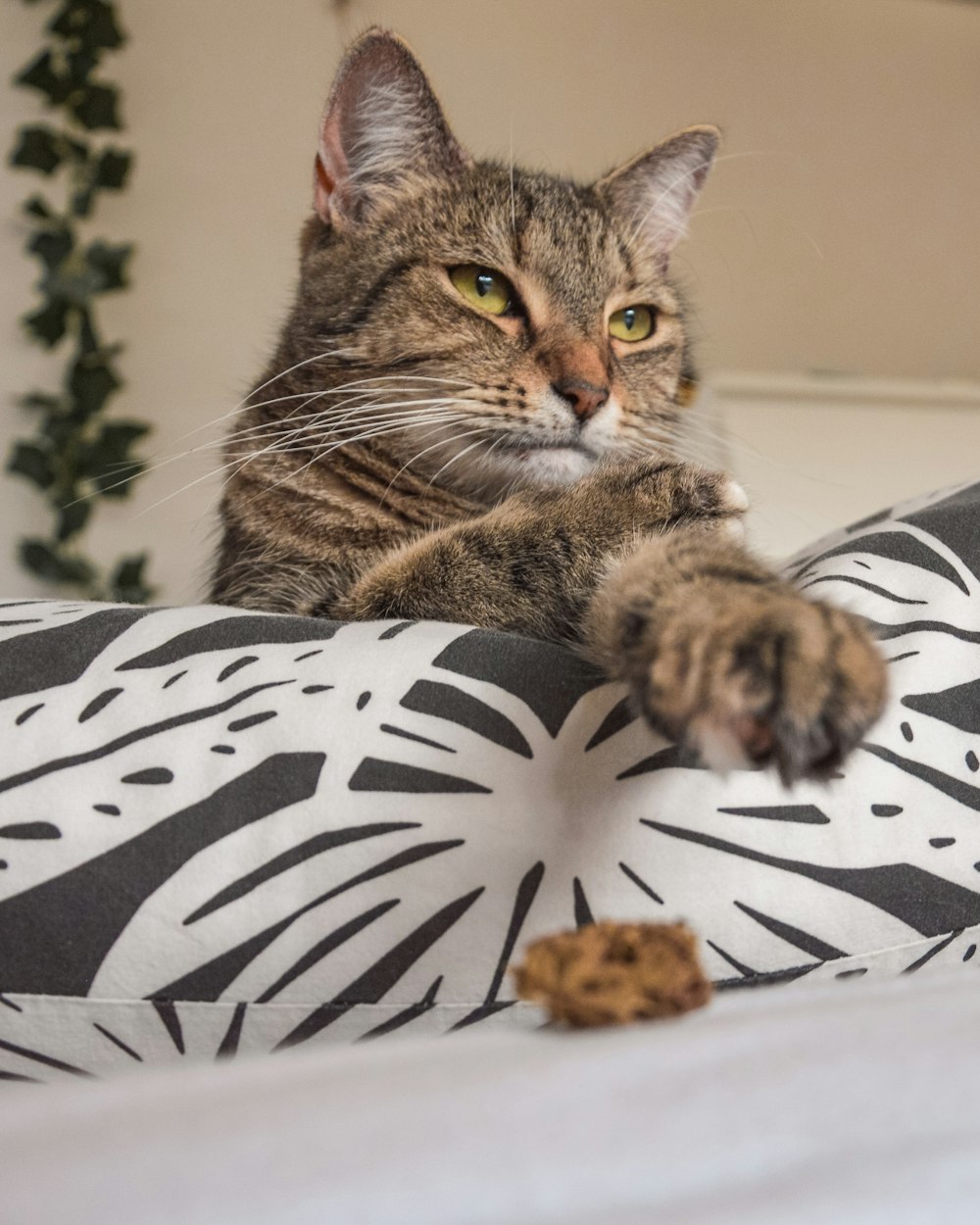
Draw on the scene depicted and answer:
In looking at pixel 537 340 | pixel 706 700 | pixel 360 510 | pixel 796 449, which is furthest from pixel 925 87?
pixel 706 700

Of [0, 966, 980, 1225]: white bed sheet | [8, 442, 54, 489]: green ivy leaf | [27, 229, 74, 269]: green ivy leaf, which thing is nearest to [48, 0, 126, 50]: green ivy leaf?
[27, 229, 74, 269]: green ivy leaf

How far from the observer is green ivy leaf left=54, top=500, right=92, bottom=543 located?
2.25 metres

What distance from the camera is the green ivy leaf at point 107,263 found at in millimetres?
2215

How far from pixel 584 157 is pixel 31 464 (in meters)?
1.53

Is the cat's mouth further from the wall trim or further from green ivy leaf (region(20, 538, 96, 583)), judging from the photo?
green ivy leaf (region(20, 538, 96, 583))

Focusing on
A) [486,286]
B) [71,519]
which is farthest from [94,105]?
[486,286]

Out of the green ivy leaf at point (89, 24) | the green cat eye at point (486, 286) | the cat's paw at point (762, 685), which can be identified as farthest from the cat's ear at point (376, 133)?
the green ivy leaf at point (89, 24)

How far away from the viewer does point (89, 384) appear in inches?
88.4

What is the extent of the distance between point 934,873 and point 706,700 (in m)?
0.22

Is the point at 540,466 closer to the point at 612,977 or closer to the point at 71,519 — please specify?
the point at 612,977

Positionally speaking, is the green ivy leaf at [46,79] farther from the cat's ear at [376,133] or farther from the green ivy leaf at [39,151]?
the cat's ear at [376,133]

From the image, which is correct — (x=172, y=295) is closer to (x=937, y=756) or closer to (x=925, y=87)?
(x=925, y=87)

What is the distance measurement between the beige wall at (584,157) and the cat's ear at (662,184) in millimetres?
1074

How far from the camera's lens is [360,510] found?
92 cm
